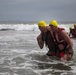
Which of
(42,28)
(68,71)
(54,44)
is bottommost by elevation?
(68,71)

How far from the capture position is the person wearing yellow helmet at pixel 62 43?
726 cm

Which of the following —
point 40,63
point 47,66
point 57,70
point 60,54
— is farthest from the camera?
point 60,54

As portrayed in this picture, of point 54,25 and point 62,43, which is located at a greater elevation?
point 54,25

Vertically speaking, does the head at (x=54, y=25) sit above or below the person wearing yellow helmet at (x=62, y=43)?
above

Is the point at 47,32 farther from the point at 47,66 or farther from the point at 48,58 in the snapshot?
the point at 47,66

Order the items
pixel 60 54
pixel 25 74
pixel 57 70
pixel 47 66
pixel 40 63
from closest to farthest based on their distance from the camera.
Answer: pixel 25 74 → pixel 57 70 → pixel 47 66 → pixel 40 63 → pixel 60 54

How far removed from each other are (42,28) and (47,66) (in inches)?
60.2

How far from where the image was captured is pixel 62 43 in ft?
24.5

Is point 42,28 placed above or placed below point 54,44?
above

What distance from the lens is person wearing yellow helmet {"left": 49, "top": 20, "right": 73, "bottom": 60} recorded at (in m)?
7.26

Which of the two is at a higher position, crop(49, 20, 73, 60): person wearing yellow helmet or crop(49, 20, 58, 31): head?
crop(49, 20, 58, 31): head

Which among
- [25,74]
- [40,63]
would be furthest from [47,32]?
[25,74]

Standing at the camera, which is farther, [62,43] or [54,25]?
[62,43]

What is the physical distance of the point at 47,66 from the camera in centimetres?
663
